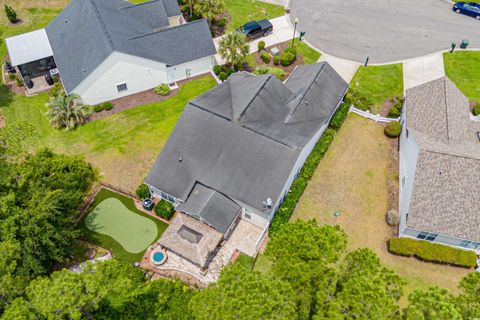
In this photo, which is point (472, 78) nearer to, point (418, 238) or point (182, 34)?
point (418, 238)

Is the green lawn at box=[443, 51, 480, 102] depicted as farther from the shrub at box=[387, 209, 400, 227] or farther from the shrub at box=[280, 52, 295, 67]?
the shrub at box=[387, 209, 400, 227]

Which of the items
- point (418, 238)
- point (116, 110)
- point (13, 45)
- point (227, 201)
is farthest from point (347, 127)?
point (13, 45)

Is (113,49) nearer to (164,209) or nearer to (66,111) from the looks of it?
(66,111)

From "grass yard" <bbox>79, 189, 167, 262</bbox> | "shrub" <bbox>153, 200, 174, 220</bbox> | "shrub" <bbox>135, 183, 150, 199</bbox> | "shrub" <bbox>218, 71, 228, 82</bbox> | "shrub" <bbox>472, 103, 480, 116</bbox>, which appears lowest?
"grass yard" <bbox>79, 189, 167, 262</bbox>

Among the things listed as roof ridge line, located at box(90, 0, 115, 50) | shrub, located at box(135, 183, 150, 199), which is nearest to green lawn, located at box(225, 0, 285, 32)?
roof ridge line, located at box(90, 0, 115, 50)

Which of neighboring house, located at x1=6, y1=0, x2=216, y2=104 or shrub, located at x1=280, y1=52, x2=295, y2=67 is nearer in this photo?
neighboring house, located at x1=6, y1=0, x2=216, y2=104

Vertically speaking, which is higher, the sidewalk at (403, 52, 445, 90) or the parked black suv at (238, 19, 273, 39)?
the parked black suv at (238, 19, 273, 39)

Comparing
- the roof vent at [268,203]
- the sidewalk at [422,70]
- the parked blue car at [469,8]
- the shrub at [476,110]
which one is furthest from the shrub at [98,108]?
the parked blue car at [469,8]

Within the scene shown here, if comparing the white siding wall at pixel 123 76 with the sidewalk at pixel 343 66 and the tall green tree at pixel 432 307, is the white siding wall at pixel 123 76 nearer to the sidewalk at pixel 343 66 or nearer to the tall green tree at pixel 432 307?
the sidewalk at pixel 343 66
